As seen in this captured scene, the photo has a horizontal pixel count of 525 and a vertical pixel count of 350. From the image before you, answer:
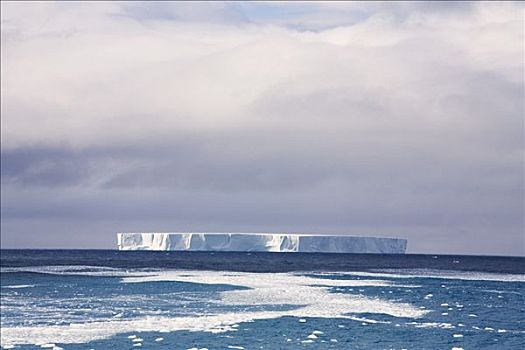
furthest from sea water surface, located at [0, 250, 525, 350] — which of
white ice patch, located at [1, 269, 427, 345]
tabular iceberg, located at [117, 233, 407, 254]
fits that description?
tabular iceberg, located at [117, 233, 407, 254]

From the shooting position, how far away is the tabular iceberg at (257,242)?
13550 centimetres

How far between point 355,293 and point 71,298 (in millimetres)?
15866

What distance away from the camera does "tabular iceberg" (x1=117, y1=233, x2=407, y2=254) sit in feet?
445

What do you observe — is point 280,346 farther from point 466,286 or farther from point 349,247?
point 349,247

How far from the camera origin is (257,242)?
140 meters

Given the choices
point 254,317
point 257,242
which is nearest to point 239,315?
point 254,317

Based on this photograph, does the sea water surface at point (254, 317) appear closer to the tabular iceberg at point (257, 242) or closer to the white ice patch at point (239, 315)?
the white ice patch at point (239, 315)

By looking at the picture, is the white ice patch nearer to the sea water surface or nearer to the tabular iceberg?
the sea water surface

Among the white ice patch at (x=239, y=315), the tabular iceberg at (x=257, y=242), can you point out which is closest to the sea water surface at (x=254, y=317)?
the white ice patch at (x=239, y=315)

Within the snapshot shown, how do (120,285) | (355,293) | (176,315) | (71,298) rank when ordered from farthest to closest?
1. (120,285)
2. (355,293)
3. (71,298)
4. (176,315)

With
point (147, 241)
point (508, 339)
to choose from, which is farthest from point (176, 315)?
point (147, 241)

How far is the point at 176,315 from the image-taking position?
33.1m

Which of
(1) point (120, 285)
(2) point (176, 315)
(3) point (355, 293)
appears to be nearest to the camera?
(2) point (176, 315)

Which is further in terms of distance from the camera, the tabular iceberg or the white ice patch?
the tabular iceberg
